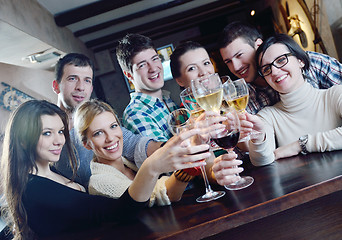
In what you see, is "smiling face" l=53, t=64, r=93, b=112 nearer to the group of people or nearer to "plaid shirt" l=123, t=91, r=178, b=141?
the group of people

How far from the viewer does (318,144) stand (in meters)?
1.39

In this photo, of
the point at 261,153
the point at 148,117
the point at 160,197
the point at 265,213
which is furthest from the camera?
the point at 148,117

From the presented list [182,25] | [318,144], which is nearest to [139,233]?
[318,144]

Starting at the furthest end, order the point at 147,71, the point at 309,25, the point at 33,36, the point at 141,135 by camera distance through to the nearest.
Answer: the point at 309,25, the point at 33,36, the point at 147,71, the point at 141,135

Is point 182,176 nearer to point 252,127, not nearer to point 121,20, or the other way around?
point 252,127

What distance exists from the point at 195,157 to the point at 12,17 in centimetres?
323

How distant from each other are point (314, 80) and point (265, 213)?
1299mm

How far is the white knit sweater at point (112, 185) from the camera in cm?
130

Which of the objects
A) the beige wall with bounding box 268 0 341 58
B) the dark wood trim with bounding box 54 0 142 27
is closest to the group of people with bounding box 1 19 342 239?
the dark wood trim with bounding box 54 0 142 27

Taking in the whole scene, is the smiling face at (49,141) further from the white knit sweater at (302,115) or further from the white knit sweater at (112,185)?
the white knit sweater at (302,115)

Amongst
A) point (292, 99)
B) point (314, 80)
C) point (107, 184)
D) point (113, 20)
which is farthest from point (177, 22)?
point (107, 184)

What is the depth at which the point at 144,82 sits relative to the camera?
2088 millimetres

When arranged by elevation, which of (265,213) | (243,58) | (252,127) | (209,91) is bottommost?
(265,213)

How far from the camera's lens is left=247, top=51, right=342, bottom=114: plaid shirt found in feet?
6.30
